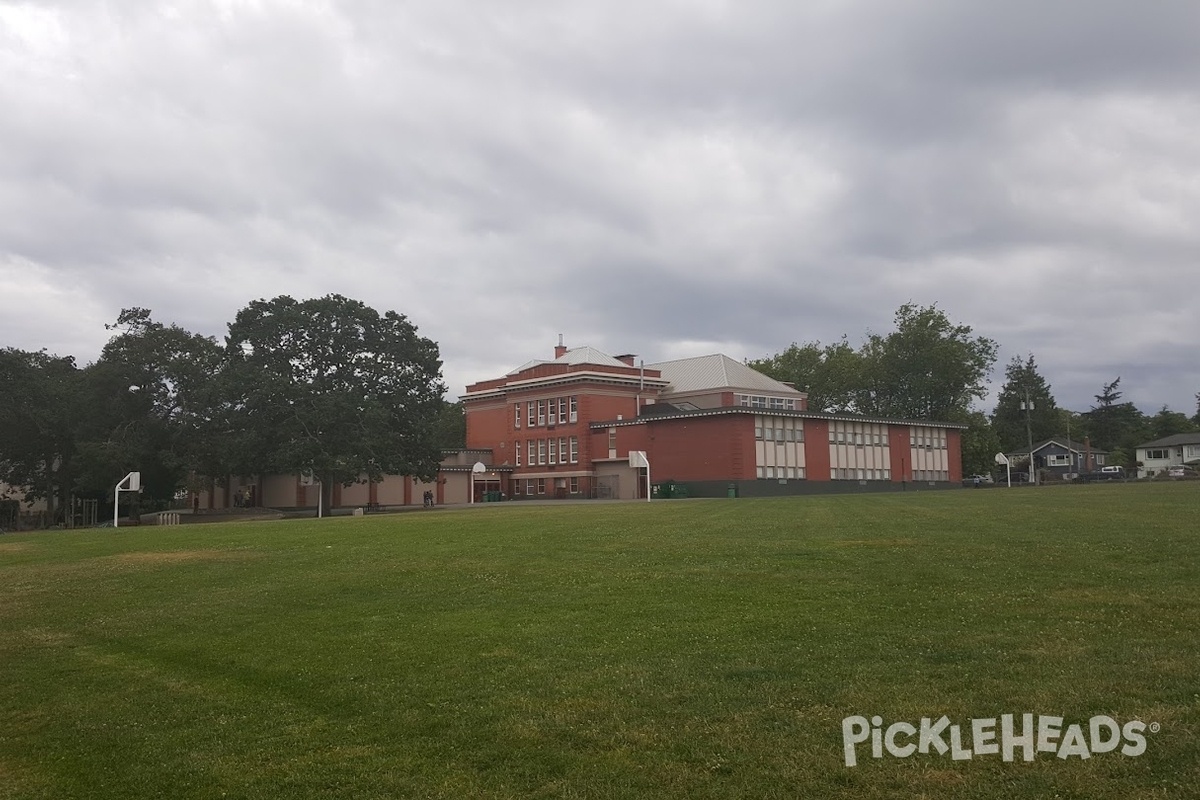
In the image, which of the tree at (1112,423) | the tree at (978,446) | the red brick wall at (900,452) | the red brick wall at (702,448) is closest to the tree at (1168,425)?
the tree at (1112,423)

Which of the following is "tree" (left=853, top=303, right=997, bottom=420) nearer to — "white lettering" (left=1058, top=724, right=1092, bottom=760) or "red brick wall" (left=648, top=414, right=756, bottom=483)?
Result: "red brick wall" (left=648, top=414, right=756, bottom=483)

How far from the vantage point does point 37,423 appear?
6994 cm

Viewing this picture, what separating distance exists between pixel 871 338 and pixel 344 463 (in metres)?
85.4

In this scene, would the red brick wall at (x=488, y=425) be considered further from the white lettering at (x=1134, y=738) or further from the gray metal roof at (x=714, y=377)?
the white lettering at (x=1134, y=738)

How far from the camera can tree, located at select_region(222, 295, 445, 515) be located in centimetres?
6494

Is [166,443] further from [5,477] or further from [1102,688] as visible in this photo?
[1102,688]

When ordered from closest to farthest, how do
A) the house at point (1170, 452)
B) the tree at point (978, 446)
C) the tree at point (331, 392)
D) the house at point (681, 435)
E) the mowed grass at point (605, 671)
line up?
the mowed grass at point (605, 671), the tree at point (331, 392), the house at point (681, 435), the tree at point (978, 446), the house at point (1170, 452)

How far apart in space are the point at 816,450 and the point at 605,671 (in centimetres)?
7796

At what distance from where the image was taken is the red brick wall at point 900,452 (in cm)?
9412

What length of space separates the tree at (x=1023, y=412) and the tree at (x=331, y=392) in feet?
362

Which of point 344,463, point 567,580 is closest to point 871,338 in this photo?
point 344,463

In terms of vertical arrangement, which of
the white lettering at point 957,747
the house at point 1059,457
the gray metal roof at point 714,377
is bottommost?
the white lettering at point 957,747

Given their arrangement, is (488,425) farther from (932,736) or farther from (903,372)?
(932,736)

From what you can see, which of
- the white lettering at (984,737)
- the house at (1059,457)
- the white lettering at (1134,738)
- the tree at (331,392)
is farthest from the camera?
the house at (1059,457)
